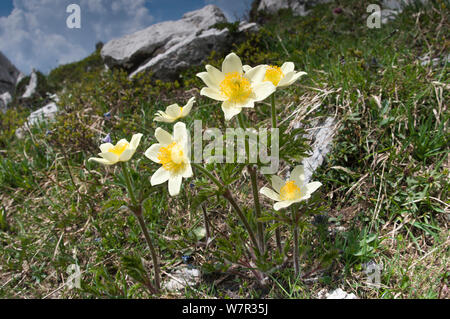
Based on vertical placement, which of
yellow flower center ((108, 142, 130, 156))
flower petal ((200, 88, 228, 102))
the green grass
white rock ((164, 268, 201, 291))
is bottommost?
white rock ((164, 268, 201, 291))

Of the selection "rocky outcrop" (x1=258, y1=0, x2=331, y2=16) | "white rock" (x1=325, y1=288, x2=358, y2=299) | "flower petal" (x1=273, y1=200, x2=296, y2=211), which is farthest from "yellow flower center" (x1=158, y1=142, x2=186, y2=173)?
"rocky outcrop" (x1=258, y1=0, x2=331, y2=16)

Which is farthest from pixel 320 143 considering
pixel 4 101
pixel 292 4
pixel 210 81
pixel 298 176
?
pixel 292 4

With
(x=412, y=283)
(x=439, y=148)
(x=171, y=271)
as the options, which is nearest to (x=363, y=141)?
(x=439, y=148)

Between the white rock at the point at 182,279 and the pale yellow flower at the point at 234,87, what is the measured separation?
1308mm

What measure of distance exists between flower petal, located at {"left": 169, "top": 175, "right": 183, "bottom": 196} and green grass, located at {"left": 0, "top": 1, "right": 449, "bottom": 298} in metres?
0.18

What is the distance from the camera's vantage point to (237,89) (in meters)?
1.86

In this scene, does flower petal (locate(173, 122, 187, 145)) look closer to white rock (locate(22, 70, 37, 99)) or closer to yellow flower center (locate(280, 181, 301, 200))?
yellow flower center (locate(280, 181, 301, 200))

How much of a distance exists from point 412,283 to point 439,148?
1294 mm

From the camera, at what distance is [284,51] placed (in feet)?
16.4

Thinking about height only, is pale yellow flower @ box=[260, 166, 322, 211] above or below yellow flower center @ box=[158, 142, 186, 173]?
below

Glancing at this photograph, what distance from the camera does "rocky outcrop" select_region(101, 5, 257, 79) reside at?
5.22m

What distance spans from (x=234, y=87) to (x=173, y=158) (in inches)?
20.8
